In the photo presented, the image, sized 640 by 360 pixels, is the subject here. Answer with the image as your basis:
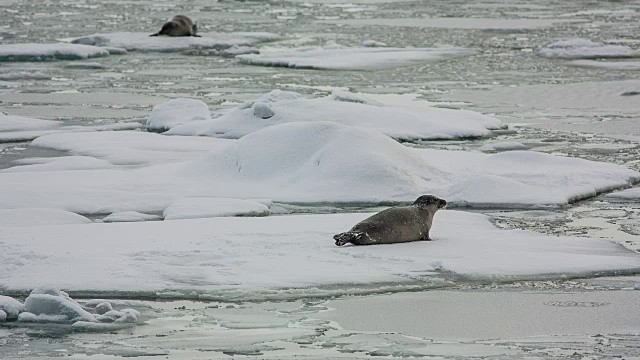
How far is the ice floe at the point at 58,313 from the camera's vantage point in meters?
5.02

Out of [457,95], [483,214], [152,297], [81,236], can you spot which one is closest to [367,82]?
[457,95]

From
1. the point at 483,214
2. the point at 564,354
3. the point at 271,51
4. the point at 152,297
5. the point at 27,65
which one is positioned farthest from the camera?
the point at 271,51

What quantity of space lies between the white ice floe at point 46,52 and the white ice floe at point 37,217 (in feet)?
32.8

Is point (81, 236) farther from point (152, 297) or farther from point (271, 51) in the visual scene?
point (271, 51)

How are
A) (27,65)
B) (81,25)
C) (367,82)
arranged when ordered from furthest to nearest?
(81,25), (27,65), (367,82)

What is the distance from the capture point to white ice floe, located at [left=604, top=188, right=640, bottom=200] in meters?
8.18

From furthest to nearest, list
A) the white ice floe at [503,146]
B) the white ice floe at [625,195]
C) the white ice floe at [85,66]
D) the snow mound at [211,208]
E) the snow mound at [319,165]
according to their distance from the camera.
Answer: the white ice floe at [85,66]
the white ice floe at [503,146]
the snow mound at [319,165]
the white ice floe at [625,195]
the snow mound at [211,208]

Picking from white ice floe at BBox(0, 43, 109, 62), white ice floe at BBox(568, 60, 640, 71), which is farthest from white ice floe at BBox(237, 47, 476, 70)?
white ice floe at BBox(0, 43, 109, 62)

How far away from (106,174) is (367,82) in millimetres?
6373

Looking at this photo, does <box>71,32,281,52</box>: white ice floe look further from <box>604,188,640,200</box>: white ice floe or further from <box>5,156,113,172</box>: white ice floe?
<box>604,188,640,200</box>: white ice floe

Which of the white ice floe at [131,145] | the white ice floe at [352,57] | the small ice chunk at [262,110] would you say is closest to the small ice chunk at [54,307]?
the white ice floe at [131,145]

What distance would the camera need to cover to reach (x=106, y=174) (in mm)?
8945

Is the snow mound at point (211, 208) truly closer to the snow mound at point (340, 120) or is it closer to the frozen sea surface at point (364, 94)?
the frozen sea surface at point (364, 94)

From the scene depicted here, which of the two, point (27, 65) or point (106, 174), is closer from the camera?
point (106, 174)
